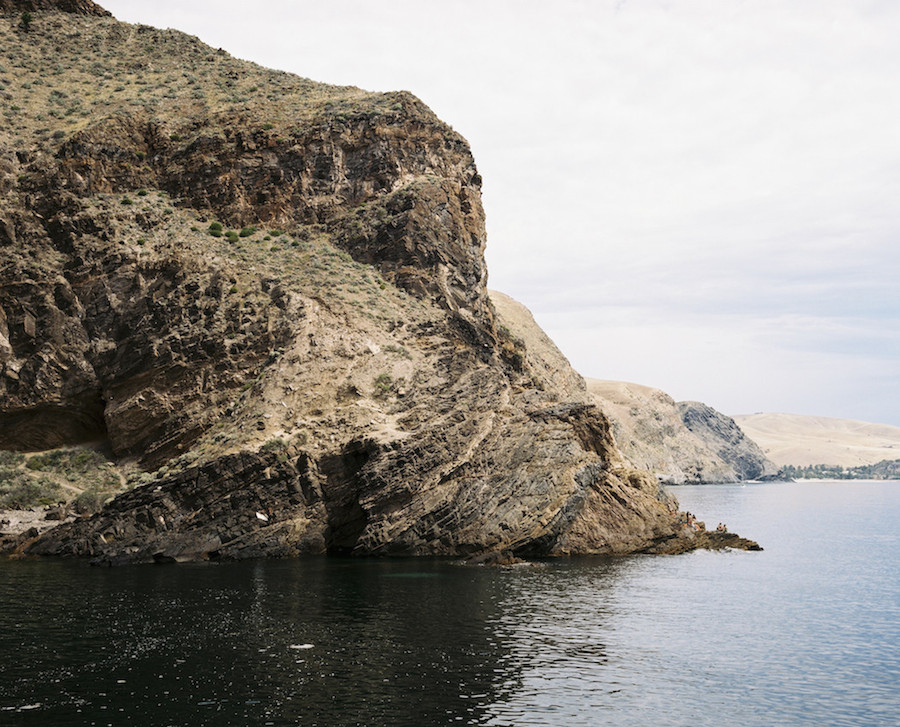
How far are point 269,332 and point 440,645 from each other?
43795 mm

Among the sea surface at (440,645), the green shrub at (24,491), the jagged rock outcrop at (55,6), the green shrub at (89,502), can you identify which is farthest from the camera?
the jagged rock outcrop at (55,6)

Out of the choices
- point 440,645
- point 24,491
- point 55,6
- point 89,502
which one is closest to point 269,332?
point 89,502

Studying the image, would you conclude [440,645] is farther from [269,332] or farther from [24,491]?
[24,491]

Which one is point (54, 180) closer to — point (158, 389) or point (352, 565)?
point (158, 389)

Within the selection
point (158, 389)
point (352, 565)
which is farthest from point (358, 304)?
point (352, 565)

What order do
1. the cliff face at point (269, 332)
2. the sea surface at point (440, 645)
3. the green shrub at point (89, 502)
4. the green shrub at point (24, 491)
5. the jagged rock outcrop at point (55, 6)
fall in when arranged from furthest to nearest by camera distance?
the jagged rock outcrop at point (55, 6), the green shrub at point (24, 491), the green shrub at point (89, 502), the cliff face at point (269, 332), the sea surface at point (440, 645)

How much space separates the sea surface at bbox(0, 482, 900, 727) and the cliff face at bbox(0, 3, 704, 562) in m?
6.23

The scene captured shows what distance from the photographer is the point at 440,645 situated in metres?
33.4

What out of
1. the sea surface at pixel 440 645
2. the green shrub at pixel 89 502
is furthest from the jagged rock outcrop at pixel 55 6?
the sea surface at pixel 440 645

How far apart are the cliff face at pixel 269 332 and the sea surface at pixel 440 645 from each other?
6.23m

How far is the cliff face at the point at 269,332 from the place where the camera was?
59906 mm

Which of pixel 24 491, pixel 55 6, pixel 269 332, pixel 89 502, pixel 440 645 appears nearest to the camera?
pixel 440 645

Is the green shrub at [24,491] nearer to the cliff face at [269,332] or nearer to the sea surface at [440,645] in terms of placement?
the cliff face at [269,332]

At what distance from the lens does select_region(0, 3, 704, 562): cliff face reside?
5991 cm
